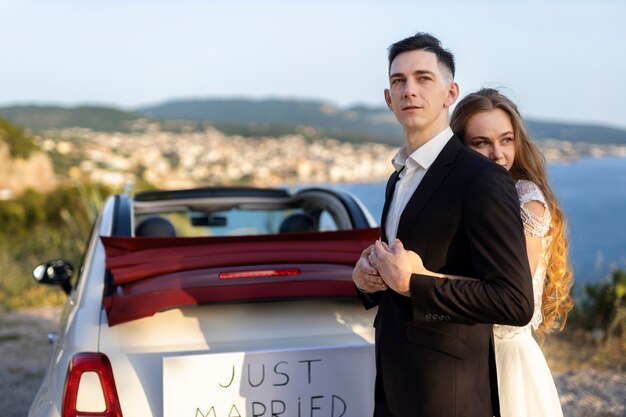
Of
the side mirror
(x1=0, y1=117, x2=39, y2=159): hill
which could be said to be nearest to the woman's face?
the side mirror

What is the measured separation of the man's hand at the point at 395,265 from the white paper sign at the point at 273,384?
2.31 ft

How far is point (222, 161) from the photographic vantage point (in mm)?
23172

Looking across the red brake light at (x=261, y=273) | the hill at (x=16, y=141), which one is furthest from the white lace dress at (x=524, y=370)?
the hill at (x=16, y=141)

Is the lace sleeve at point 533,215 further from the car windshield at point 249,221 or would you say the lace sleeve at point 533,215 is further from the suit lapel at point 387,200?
the car windshield at point 249,221

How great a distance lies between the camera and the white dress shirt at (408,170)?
1944 mm

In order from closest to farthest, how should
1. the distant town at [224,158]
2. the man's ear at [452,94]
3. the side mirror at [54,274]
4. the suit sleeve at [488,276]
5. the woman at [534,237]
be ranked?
the suit sleeve at [488,276] → the man's ear at [452,94] → the woman at [534,237] → the side mirror at [54,274] → the distant town at [224,158]

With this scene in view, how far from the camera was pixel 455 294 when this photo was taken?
174cm

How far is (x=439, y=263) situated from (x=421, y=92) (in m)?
0.47

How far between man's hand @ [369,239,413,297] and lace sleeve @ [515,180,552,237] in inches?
16.7

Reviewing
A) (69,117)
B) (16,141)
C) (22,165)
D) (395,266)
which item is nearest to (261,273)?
(395,266)

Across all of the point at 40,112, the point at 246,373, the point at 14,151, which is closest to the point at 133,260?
the point at 246,373

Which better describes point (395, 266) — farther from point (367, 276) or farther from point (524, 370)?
point (524, 370)

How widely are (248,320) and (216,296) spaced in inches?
6.2

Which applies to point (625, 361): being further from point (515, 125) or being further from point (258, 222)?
point (515, 125)
